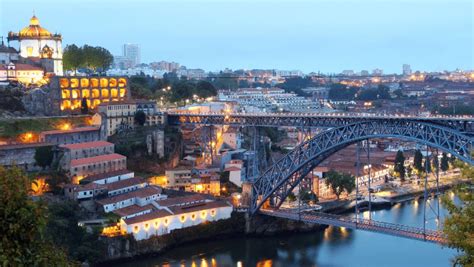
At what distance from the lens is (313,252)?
14617 millimetres

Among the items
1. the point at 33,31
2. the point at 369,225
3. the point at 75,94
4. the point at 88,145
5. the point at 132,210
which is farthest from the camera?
the point at 33,31

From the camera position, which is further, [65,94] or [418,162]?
[418,162]

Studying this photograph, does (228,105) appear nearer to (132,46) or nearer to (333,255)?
(333,255)

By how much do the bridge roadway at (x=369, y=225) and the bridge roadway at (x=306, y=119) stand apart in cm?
204

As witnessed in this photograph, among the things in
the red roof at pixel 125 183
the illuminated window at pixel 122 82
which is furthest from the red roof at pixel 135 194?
the illuminated window at pixel 122 82

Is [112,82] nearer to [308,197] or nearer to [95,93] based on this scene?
[95,93]

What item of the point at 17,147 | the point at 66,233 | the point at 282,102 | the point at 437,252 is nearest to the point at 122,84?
the point at 17,147

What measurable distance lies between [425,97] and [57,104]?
88.1ft

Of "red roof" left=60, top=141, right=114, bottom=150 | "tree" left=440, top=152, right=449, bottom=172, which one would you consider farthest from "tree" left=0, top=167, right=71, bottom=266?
"tree" left=440, top=152, right=449, bottom=172

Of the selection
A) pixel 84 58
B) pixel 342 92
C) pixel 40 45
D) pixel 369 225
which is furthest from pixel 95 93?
pixel 342 92

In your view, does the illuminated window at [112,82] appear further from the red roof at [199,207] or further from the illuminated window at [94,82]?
the red roof at [199,207]

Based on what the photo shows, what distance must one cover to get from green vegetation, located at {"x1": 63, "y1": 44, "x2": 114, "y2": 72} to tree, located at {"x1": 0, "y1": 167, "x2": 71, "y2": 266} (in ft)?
70.6

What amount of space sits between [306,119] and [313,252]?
10.0 ft

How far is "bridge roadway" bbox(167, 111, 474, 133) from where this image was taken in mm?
12617
